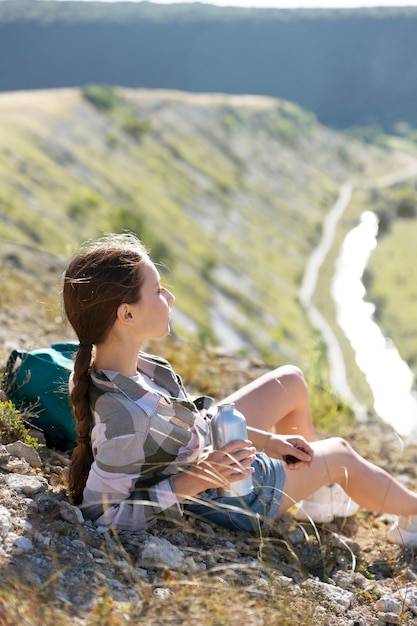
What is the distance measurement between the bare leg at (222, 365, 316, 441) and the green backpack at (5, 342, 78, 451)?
782mm

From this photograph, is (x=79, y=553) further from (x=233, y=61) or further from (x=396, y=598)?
(x=233, y=61)

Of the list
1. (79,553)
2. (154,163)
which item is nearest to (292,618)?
(79,553)

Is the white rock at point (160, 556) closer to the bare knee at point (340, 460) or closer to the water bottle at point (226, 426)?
the water bottle at point (226, 426)

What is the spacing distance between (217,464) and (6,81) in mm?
130182

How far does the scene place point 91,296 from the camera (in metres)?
3.40

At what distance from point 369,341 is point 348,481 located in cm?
3476

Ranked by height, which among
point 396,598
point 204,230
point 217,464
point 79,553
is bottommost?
point 204,230

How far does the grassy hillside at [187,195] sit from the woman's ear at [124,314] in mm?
4942

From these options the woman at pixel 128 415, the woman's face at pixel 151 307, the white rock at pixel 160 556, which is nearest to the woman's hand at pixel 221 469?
the woman at pixel 128 415

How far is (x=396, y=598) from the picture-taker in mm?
3820

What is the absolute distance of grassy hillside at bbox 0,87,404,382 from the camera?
29.9 m

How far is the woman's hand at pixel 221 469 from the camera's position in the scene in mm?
3383

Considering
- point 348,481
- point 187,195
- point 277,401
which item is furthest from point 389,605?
point 187,195

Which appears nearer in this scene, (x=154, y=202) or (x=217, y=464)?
(x=217, y=464)
